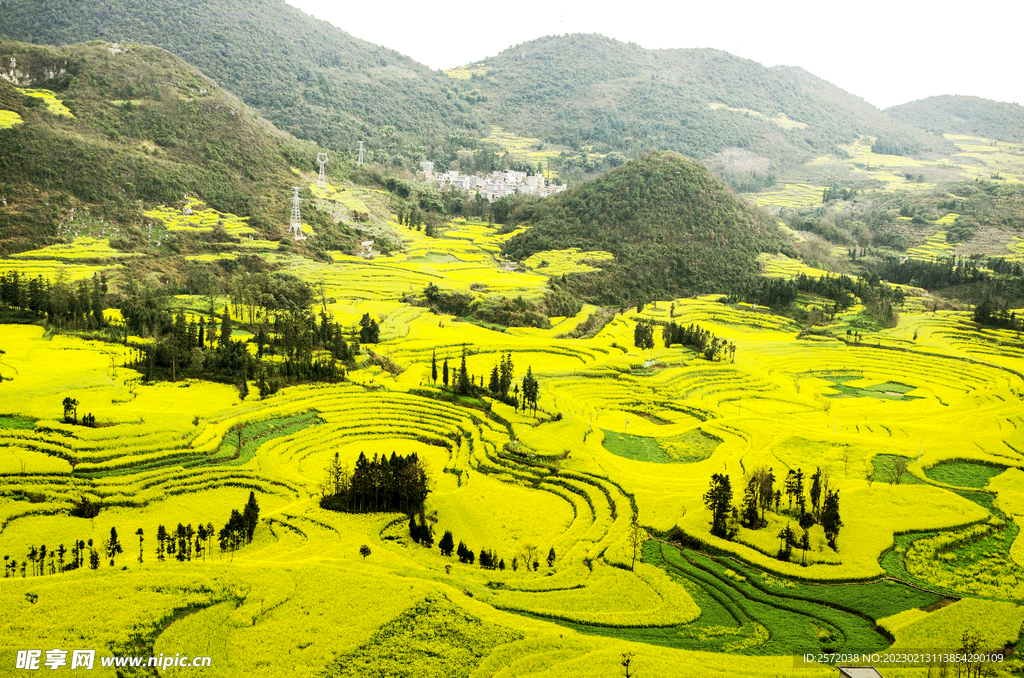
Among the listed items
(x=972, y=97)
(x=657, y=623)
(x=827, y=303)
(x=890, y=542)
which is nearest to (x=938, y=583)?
(x=890, y=542)

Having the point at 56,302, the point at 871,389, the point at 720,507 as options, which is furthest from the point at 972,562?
the point at 56,302

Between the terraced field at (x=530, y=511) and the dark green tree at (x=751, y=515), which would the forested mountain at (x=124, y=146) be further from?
the dark green tree at (x=751, y=515)

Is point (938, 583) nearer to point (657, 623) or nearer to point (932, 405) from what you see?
point (657, 623)

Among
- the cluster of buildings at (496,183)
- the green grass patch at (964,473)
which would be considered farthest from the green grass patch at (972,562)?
the cluster of buildings at (496,183)

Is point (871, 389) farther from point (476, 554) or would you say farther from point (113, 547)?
point (113, 547)

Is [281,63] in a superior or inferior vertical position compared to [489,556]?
superior

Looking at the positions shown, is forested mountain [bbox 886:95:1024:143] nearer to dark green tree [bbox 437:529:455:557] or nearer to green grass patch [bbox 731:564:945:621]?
green grass patch [bbox 731:564:945:621]
